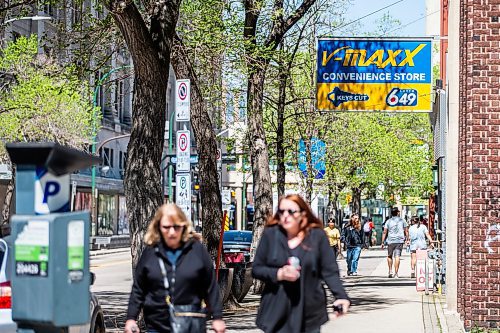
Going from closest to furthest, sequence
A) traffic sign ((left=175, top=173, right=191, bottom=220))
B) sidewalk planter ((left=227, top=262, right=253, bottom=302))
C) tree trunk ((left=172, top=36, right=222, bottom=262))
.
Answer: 1. traffic sign ((left=175, top=173, right=191, bottom=220))
2. sidewalk planter ((left=227, top=262, right=253, bottom=302))
3. tree trunk ((left=172, top=36, right=222, bottom=262))

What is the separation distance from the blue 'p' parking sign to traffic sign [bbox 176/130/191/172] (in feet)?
22.4

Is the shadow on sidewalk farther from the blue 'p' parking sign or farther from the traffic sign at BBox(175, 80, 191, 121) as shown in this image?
the blue 'p' parking sign

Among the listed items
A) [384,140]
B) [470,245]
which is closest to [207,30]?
[470,245]

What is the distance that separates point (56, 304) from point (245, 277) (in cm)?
1364

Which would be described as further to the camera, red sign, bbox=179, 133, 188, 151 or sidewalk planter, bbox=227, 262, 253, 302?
sidewalk planter, bbox=227, 262, 253, 302

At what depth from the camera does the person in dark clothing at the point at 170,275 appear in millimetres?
7922

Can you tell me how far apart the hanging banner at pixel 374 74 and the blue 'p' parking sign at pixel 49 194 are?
50.0 ft

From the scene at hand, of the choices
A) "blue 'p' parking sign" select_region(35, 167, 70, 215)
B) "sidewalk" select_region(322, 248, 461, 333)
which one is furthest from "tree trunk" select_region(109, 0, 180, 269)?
"blue 'p' parking sign" select_region(35, 167, 70, 215)

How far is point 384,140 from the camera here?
56.6 meters

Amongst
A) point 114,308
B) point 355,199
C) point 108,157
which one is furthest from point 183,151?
point 108,157

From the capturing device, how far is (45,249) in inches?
287

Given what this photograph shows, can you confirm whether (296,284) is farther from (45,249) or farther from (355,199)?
(355,199)

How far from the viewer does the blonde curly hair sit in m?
7.96

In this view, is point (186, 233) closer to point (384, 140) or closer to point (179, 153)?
point (179, 153)
